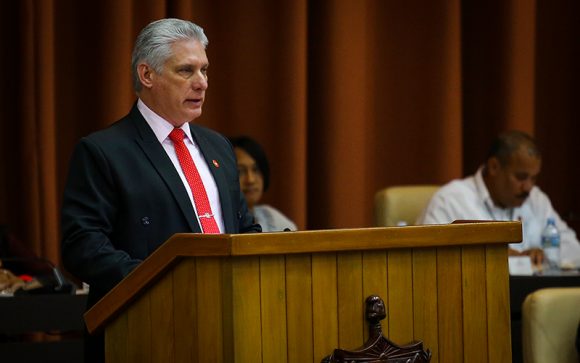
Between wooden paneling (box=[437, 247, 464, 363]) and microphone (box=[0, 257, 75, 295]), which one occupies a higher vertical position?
wooden paneling (box=[437, 247, 464, 363])

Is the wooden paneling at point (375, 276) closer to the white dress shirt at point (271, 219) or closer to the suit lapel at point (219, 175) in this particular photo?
the suit lapel at point (219, 175)

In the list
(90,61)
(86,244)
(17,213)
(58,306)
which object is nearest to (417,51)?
(90,61)

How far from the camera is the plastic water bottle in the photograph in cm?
507

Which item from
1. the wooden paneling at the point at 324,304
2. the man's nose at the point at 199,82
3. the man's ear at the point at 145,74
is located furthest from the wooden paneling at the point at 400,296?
the man's ear at the point at 145,74

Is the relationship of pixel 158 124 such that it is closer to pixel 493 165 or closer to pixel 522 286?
pixel 522 286

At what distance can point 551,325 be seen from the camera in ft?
10.3

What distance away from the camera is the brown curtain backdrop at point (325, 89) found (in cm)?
512

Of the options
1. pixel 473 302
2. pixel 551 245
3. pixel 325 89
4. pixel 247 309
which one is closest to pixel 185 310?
pixel 247 309

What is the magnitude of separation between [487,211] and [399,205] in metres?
0.48

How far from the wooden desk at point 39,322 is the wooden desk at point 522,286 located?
65.1 inches

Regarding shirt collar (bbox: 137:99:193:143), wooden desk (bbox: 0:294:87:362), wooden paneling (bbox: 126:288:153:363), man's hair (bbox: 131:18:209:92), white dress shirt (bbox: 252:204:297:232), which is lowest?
wooden desk (bbox: 0:294:87:362)

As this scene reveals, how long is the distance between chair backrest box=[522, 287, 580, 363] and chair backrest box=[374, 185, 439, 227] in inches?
76.1

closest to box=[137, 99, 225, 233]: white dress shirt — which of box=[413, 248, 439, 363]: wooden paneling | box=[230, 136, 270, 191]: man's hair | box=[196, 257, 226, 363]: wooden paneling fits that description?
box=[196, 257, 226, 363]: wooden paneling

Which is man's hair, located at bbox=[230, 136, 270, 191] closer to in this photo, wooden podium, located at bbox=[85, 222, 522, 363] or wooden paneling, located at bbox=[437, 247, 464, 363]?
wooden podium, located at bbox=[85, 222, 522, 363]
